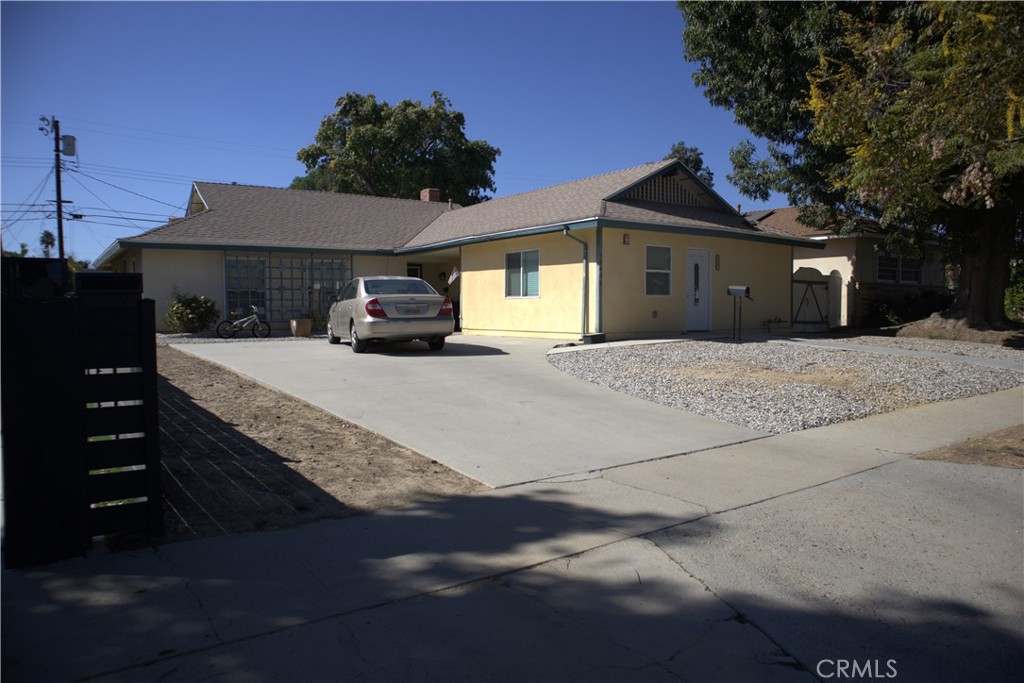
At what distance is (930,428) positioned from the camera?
26.2ft

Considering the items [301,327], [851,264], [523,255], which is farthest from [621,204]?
Answer: [851,264]

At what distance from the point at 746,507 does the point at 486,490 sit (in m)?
1.93

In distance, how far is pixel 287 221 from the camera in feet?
75.4

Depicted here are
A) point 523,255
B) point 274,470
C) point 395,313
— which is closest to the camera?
point 274,470

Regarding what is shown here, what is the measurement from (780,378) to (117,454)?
9.45 m

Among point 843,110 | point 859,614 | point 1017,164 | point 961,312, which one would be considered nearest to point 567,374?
point 843,110

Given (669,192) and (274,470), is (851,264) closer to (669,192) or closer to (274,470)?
(669,192)

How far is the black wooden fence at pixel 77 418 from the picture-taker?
142 inches

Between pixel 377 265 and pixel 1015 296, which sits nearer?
pixel 377 265

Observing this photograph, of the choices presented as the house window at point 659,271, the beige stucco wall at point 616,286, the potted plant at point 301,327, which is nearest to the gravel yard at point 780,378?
the beige stucco wall at point 616,286

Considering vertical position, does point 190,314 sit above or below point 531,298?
below

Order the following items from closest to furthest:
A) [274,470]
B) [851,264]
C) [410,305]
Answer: [274,470] < [410,305] < [851,264]

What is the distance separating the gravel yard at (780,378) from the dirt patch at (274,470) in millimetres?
4205

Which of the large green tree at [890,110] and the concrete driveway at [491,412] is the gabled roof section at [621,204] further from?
the concrete driveway at [491,412]
